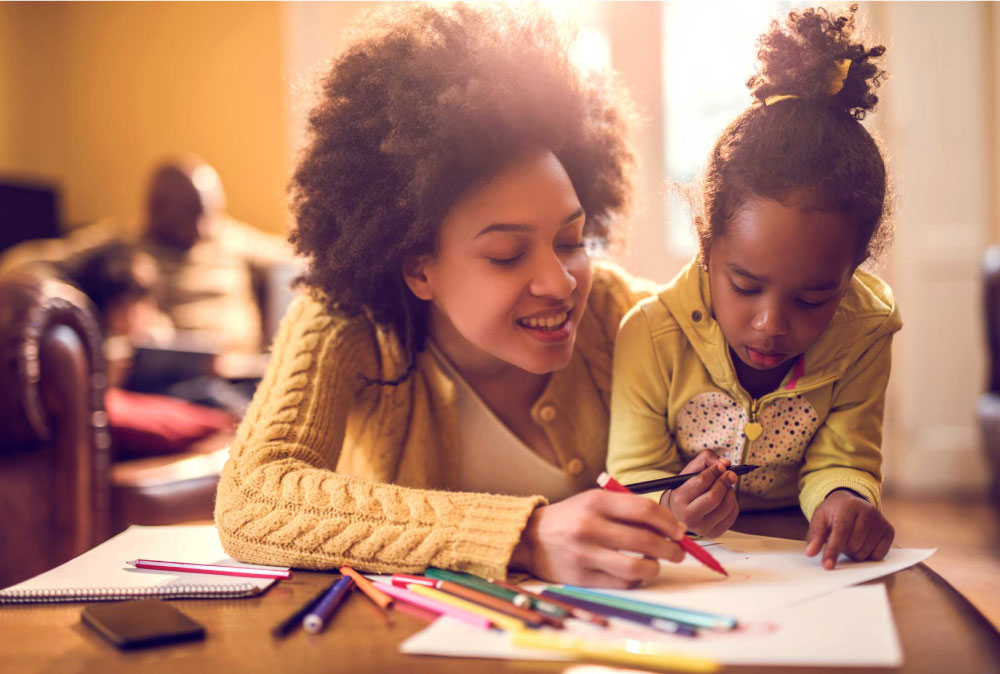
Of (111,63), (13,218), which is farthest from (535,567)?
(111,63)

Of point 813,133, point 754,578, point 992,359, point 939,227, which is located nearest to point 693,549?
point 754,578

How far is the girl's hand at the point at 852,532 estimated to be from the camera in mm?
770

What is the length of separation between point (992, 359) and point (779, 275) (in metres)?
2.00

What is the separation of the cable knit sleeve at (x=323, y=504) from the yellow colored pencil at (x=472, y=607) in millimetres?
52

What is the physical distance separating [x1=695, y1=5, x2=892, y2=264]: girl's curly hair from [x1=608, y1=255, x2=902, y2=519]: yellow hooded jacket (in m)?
0.10

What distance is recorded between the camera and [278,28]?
158 inches

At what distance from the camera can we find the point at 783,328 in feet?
2.68

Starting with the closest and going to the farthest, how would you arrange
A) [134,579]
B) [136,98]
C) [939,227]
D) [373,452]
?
[134,579] → [373,452] → [939,227] → [136,98]

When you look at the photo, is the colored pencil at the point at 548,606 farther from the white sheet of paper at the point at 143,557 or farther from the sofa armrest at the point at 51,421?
the sofa armrest at the point at 51,421

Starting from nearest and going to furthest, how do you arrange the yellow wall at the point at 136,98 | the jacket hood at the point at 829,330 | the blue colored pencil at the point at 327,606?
the blue colored pencil at the point at 327,606, the jacket hood at the point at 829,330, the yellow wall at the point at 136,98

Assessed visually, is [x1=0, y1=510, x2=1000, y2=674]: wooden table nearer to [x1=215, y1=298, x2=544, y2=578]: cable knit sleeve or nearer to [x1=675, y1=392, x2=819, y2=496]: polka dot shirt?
[x1=215, y1=298, x2=544, y2=578]: cable knit sleeve

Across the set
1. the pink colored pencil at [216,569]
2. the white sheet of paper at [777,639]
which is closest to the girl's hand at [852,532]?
the white sheet of paper at [777,639]

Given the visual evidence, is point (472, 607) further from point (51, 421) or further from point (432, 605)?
point (51, 421)

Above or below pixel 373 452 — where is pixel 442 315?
above
